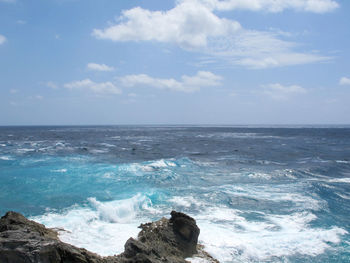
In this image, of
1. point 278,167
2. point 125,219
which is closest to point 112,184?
point 125,219

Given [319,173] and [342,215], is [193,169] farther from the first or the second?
[342,215]

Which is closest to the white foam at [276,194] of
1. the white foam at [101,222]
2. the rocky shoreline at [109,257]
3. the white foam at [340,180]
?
the white foam at [340,180]

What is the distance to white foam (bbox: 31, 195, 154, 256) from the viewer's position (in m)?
10.9

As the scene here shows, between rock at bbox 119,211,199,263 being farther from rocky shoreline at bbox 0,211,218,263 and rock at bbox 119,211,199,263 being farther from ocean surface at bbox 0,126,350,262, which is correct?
ocean surface at bbox 0,126,350,262

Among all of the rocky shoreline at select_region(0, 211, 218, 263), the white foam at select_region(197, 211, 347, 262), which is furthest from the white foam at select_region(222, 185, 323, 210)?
the rocky shoreline at select_region(0, 211, 218, 263)

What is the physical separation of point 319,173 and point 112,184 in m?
18.7

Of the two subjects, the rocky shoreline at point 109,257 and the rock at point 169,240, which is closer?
the rocky shoreline at point 109,257

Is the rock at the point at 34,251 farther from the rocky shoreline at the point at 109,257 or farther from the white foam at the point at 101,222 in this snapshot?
the white foam at the point at 101,222

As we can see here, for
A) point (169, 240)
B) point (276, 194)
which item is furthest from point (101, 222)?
point (276, 194)

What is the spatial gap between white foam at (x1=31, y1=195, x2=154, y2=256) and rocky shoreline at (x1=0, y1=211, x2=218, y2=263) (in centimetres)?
134

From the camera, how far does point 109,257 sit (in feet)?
26.9

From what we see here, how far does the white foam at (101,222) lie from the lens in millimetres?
10898

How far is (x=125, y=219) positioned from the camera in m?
14.4

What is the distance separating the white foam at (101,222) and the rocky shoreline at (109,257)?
134 cm
